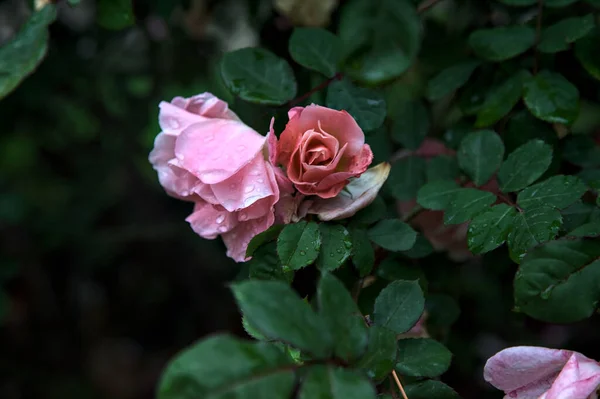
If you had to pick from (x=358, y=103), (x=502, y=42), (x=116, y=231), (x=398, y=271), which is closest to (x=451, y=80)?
(x=502, y=42)

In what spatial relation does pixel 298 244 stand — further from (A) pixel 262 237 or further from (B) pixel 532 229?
(B) pixel 532 229

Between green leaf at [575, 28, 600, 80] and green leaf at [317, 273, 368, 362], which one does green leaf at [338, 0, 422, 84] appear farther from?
green leaf at [575, 28, 600, 80]

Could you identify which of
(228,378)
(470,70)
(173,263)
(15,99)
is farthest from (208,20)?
Result: (228,378)

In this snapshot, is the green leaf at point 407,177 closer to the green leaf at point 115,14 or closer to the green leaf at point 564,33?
the green leaf at point 564,33

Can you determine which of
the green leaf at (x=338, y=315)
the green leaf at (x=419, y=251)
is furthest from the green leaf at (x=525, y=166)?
the green leaf at (x=338, y=315)

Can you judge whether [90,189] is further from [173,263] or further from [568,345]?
[568,345]

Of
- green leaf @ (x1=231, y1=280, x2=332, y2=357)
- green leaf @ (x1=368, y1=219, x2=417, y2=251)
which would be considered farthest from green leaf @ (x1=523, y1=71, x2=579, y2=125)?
green leaf @ (x1=231, y1=280, x2=332, y2=357)

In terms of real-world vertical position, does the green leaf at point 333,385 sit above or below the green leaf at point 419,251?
above
